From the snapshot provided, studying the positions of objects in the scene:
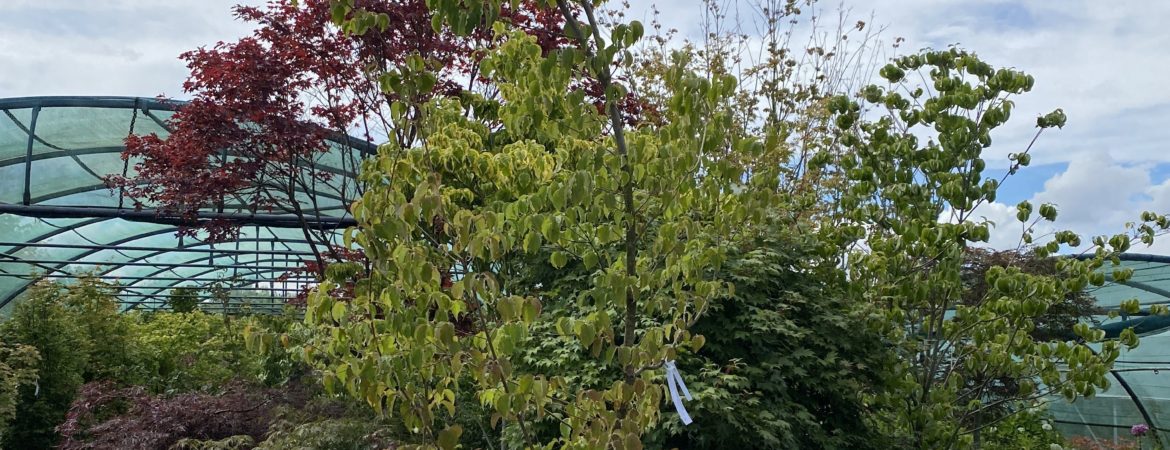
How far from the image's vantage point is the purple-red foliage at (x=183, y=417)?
586 centimetres

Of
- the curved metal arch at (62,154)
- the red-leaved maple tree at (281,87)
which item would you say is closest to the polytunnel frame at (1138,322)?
the red-leaved maple tree at (281,87)

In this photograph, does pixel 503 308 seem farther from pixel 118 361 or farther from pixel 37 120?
pixel 37 120

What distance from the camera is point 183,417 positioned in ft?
19.7

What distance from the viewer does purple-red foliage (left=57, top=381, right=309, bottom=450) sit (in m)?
5.86

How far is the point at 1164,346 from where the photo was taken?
11.5m

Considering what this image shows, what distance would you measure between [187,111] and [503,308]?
5.75 meters

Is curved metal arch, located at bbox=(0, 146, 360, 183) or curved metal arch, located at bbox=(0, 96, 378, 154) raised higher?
curved metal arch, located at bbox=(0, 96, 378, 154)

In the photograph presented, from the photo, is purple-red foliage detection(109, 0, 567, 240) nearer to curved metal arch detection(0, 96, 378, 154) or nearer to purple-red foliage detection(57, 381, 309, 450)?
purple-red foliage detection(57, 381, 309, 450)

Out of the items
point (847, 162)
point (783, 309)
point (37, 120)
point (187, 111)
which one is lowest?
point (783, 309)

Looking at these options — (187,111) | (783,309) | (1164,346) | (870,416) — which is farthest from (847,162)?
(1164,346)

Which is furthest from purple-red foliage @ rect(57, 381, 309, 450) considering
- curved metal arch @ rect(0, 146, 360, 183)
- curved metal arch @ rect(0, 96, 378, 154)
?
curved metal arch @ rect(0, 96, 378, 154)

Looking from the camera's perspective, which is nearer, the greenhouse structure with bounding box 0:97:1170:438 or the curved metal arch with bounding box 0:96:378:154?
the curved metal arch with bounding box 0:96:378:154

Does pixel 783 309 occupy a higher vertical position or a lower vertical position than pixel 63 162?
lower

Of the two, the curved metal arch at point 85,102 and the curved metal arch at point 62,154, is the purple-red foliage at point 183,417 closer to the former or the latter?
the curved metal arch at point 62,154
